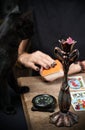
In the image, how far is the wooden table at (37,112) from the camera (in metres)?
1.25

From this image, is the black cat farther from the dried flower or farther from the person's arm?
the dried flower

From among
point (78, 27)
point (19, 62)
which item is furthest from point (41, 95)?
point (78, 27)

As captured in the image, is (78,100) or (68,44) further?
(78,100)

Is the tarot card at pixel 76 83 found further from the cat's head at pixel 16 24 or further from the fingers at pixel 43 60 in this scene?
the cat's head at pixel 16 24

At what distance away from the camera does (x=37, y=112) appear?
1320 mm

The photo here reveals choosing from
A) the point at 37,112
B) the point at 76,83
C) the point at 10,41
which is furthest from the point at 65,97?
the point at 10,41

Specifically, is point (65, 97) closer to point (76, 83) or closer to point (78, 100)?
point (78, 100)

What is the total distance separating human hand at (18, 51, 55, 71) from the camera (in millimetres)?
1594

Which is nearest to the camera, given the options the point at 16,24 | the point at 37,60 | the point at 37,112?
the point at 37,112

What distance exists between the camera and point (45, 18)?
6.61ft

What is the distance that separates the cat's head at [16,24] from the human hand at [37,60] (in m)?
0.19

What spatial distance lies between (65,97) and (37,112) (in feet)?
0.47

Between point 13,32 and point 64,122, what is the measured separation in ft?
1.55

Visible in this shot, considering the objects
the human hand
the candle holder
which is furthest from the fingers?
the candle holder
